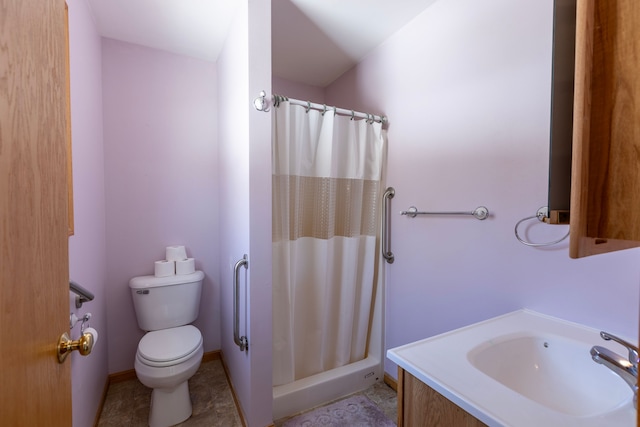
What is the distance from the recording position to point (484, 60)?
136 cm

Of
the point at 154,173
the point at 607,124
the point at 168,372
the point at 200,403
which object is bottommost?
the point at 200,403

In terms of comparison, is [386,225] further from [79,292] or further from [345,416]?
[79,292]

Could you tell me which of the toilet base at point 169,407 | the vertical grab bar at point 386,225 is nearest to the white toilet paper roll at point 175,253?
the toilet base at point 169,407

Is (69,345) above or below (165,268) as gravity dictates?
above

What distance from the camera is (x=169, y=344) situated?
1.68 metres

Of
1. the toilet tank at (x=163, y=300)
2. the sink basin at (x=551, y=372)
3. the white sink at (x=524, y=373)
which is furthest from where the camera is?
the toilet tank at (x=163, y=300)

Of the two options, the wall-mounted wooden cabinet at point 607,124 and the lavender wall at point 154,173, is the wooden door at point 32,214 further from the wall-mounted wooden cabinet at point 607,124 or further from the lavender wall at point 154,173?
the lavender wall at point 154,173

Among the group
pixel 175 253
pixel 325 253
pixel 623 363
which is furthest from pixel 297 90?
pixel 623 363

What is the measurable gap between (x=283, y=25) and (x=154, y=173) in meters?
1.45

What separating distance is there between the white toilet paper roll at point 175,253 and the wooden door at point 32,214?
1473 millimetres

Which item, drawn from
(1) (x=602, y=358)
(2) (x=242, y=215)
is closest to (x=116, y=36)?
(2) (x=242, y=215)

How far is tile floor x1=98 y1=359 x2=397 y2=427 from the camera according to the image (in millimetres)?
1640

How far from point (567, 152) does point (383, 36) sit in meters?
1.78

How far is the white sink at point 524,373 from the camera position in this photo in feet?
2.03
